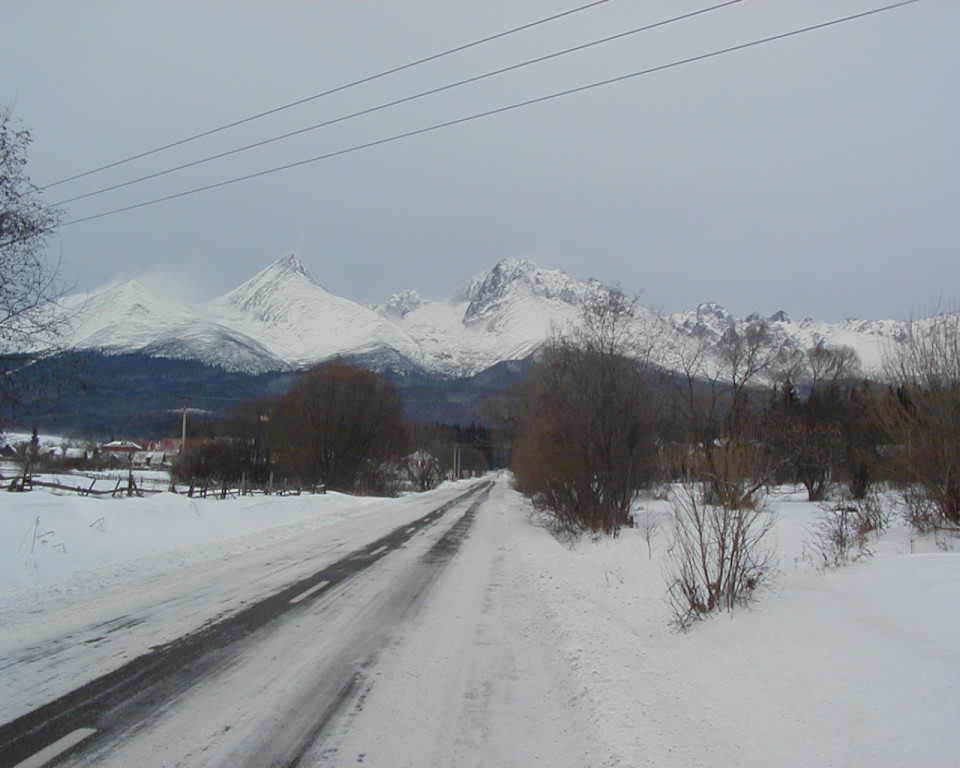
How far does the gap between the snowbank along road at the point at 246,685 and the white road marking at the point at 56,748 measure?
0.5 inches

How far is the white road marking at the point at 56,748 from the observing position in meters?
4.40

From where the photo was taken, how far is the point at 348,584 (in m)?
11.9

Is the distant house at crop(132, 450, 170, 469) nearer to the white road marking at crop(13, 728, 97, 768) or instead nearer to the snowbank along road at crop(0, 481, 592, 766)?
the snowbank along road at crop(0, 481, 592, 766)

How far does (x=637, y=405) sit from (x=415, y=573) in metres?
11.3

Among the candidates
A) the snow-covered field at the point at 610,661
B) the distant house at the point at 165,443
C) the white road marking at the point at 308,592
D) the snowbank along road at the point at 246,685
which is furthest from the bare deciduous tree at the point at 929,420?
the distant house at the point at 165,443

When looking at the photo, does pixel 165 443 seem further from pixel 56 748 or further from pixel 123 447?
pixel 56 748

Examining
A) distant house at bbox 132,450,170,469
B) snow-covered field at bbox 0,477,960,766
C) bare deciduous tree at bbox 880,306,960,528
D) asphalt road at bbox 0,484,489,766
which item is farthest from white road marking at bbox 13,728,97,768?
distant house at bbox 132,450,170,469

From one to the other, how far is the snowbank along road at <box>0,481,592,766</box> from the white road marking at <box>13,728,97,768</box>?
0.01 metres

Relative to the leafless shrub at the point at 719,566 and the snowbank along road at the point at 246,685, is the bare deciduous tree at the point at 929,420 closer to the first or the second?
the leafless shrub at the point at 719,566

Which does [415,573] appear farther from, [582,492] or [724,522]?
[582,492]

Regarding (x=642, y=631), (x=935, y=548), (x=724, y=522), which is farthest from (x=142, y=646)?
(x=935, y=548)

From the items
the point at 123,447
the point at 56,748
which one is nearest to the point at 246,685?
the point at 56,748

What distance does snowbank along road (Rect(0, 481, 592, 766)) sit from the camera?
15.6 feet

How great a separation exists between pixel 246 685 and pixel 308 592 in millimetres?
4828
